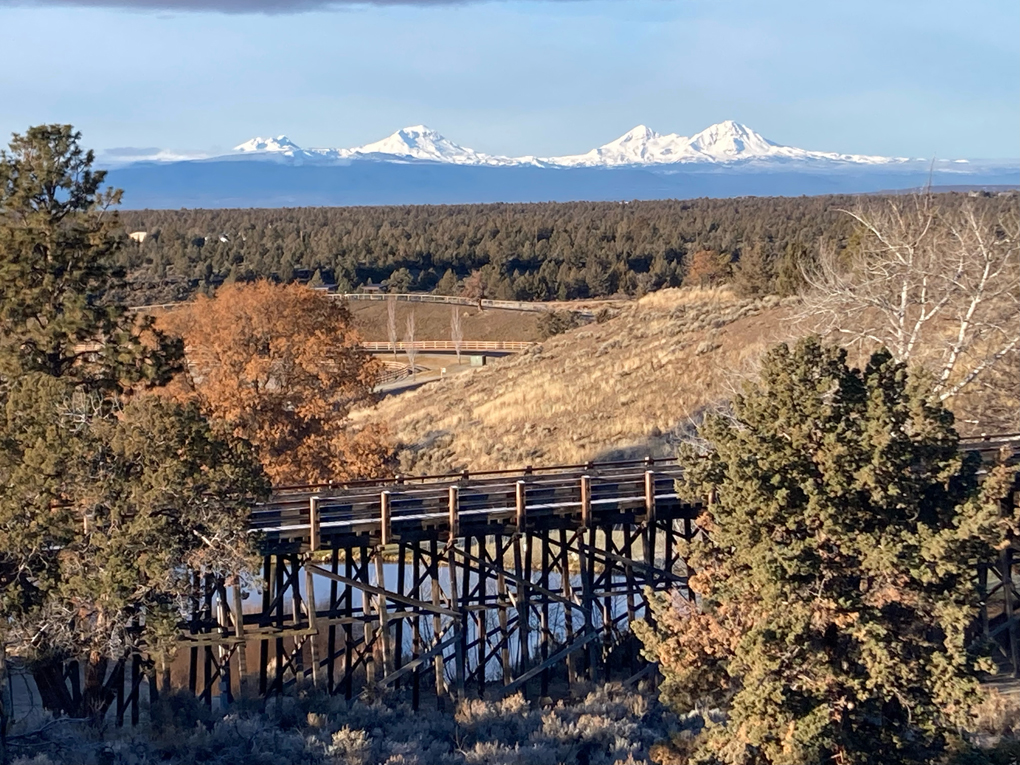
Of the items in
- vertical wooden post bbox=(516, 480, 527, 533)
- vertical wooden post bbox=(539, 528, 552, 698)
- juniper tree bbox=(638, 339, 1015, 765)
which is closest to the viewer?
juniper tree bbox=(638, 339, 1015, 765)

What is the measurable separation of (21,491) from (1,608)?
1521mm

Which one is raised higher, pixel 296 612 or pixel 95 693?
pixel 296 612

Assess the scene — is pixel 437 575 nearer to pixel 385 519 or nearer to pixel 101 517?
pixel 385 519

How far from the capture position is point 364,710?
17703 millimetres

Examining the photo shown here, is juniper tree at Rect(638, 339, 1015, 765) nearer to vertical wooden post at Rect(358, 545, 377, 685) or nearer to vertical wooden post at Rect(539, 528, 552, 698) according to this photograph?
vertical wooden post at Rect(539, 528, 552, 698)

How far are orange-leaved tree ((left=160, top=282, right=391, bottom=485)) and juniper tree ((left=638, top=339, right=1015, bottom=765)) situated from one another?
47.8ft

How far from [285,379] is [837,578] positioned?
17.2 metres

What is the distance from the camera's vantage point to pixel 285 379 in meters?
27.9

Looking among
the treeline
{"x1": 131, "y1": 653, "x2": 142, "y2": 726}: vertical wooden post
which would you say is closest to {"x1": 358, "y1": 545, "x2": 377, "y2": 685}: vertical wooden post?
{"x1": 131, "y1": 653, "x2": 142, "y2": 726}: vertical wooden post

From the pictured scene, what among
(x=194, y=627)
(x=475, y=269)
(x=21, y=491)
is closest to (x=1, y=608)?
(x=21, y=491)

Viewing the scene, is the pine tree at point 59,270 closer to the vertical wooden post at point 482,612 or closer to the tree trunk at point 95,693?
the tree trunk at point 95,693

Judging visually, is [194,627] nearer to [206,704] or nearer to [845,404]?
[206,704]

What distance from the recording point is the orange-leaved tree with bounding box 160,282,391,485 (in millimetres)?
26891

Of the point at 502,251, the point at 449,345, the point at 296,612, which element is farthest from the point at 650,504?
the point at 502,251
